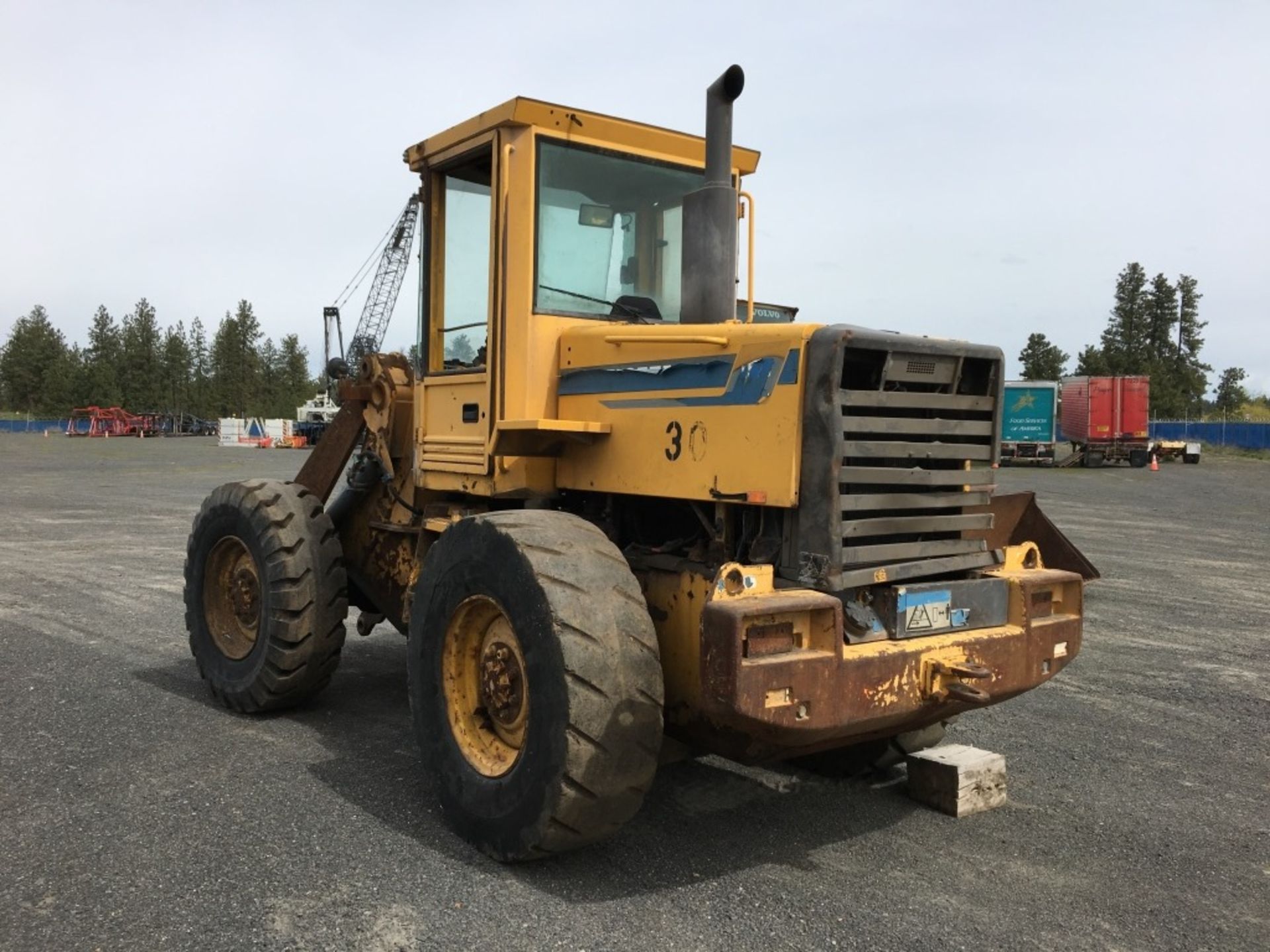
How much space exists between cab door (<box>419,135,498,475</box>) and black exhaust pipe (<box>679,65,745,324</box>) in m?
0.96

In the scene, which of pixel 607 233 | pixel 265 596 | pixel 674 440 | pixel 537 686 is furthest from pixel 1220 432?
pixel 537 686

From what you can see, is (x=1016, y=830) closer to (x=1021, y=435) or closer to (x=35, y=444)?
(x=1021, y=435)

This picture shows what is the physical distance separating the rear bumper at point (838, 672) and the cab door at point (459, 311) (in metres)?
1.93

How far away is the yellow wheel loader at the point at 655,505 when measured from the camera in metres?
3.70

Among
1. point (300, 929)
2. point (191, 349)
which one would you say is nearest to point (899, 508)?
point (300, 929)

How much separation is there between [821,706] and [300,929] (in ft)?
6.48

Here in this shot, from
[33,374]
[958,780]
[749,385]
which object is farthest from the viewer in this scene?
[33,374]

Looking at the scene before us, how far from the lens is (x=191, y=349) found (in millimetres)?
93812

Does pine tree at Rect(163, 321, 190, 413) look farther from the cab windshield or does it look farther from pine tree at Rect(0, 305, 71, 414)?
the cab windshield

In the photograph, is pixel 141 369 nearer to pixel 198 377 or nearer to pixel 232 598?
pixel 198 377

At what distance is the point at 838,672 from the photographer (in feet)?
12.0

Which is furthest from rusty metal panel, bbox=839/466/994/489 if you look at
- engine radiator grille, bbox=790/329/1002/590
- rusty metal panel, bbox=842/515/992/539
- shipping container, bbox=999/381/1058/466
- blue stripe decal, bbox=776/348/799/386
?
shipping container, bbox=999/381/1058/466

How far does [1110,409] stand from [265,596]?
3945 cm

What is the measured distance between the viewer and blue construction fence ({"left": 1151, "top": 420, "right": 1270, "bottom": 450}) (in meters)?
56.9
